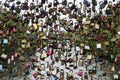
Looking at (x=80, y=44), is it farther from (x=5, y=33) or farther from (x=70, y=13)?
(x=5, y=33)

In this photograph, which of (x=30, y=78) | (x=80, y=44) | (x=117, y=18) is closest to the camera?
(x=117, y=18)

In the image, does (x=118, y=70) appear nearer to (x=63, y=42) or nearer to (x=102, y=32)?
(x=102, y=32)

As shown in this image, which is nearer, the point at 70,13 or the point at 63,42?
the point at 70,13

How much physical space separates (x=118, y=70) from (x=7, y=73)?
336cm

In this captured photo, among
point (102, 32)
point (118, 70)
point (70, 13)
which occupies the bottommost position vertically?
point (118, 70)

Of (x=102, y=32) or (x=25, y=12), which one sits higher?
(x=25, y=12)

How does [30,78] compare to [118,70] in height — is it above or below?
below

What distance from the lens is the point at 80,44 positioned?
10.8m

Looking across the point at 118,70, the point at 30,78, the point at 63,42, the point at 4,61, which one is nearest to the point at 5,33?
the point at 4,61

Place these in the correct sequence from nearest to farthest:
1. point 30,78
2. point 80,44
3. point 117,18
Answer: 1. point 117,18
2. point 80,44
3. point 30,78

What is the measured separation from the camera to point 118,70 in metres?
10.1

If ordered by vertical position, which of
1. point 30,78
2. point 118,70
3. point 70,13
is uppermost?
point 70,13

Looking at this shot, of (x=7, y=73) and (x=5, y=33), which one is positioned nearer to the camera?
(x=5, y=33)

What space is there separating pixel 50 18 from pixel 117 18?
6.34 ft
